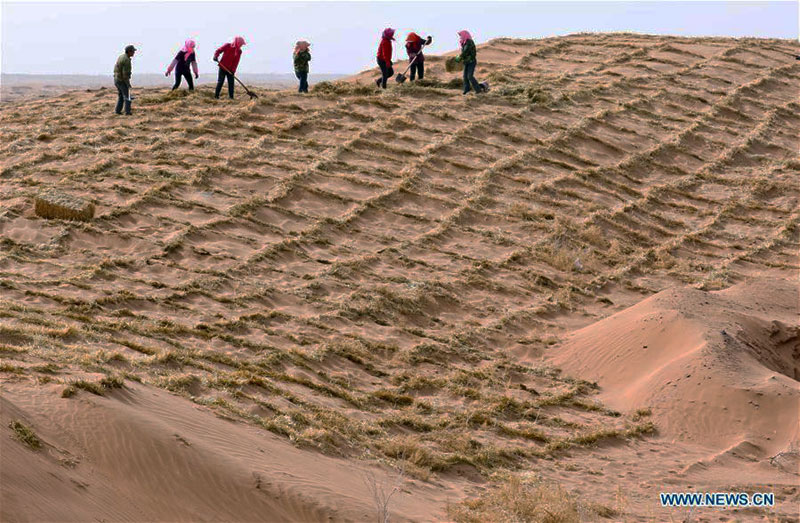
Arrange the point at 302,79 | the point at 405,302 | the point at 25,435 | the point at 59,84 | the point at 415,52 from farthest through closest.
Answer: the point at 59,84 < the point at 415,52 < the point at 302,79 < the point at 405,302 < the point at 25,435

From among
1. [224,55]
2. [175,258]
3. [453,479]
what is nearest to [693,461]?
[453,479]

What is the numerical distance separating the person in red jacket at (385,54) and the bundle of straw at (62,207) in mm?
6694

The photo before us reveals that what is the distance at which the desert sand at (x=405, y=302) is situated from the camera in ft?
19.0

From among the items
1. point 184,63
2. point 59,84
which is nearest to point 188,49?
point 184,63

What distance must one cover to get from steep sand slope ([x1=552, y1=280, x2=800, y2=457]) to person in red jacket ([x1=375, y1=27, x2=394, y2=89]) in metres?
7.35

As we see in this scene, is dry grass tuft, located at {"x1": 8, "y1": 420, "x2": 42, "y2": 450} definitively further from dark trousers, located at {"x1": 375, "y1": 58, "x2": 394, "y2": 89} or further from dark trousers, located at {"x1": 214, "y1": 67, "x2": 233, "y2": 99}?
dark trousers, located at {"x1": 375, "y1": 58, "x2": 394, "y2": 89}

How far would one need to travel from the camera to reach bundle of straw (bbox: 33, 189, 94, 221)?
1035 cm

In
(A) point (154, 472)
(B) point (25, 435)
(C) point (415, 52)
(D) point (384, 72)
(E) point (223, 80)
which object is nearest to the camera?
(B) point (25, 435)

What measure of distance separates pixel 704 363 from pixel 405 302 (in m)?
3.04

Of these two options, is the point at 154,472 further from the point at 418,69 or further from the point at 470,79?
the point at 418,69

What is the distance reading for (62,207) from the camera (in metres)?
10.4

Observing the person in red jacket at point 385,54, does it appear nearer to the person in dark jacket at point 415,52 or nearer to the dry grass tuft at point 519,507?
the person in dark jacket at point 415,52

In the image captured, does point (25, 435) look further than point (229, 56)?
No

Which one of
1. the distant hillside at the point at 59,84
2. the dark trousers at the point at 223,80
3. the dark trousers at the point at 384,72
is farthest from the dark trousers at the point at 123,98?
the distant hillside at the point at 59,84
